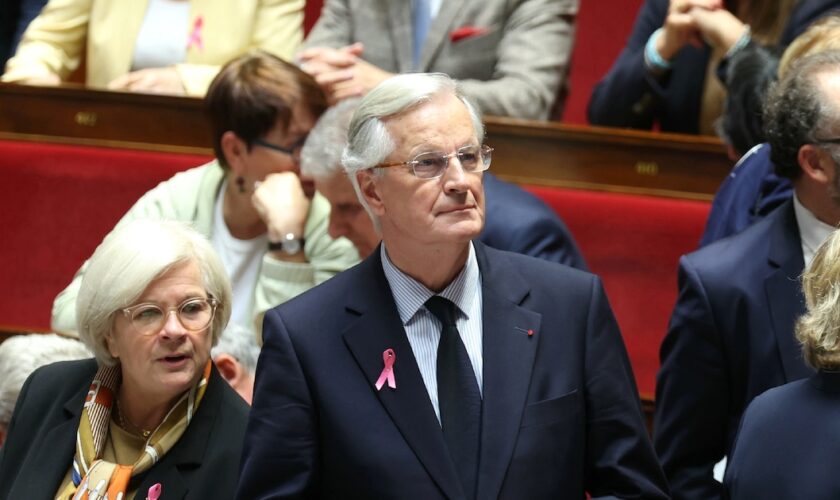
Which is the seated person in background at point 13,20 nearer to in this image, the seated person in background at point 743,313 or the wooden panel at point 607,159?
the wooden panel at point 607,159

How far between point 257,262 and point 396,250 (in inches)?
35.3

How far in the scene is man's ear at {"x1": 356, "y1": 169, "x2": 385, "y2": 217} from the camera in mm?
1587

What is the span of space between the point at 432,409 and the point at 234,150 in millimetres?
1044

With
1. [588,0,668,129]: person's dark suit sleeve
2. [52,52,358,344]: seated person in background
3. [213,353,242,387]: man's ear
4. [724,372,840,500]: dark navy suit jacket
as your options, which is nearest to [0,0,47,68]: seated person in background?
[52,52,358,344]: seated person in background

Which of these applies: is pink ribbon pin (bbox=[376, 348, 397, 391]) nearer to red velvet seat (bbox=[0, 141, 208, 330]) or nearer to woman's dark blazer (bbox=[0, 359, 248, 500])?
woman's dark blazer (bbox=[0, 359, 248, 500])

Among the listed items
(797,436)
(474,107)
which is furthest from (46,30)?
(797,436)

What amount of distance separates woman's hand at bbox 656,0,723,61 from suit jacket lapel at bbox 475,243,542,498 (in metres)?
1.09

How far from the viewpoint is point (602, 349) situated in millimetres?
1517

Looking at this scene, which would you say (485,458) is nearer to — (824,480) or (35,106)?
(824,480)

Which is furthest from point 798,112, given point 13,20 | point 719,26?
point 13,20

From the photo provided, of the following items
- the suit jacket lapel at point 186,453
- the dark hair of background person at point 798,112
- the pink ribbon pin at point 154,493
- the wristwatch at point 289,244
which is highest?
the dark hair of background person at point 798,112

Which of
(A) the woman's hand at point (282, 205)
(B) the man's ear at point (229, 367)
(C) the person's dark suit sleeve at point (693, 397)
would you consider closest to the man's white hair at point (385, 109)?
(C) the person's dark suit sleeve at point (693, 397)

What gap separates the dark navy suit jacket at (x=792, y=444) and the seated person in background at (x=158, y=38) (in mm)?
1704

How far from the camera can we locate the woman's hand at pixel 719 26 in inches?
96.7
